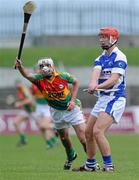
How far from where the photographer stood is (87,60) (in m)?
44.5

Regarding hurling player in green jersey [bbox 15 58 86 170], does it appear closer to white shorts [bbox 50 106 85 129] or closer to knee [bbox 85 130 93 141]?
white shorts [bbox 50 106 85 129]

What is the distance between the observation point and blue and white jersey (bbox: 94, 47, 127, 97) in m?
15.1

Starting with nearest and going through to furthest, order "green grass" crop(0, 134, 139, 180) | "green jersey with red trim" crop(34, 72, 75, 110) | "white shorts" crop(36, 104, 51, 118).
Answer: "green grass" crop(0, 134, 139, 180) → "green jersey with red trim" crop(34, 72, 75, 110) → "white shorts" crop(36, 104, 51, 118)

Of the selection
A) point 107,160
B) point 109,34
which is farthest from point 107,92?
point 107,160

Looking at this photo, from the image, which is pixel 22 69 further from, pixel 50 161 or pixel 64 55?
pixel 64 55

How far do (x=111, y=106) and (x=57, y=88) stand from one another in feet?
5.73

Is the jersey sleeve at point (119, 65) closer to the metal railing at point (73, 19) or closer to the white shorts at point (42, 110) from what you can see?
the white shorts at point (42, 110)

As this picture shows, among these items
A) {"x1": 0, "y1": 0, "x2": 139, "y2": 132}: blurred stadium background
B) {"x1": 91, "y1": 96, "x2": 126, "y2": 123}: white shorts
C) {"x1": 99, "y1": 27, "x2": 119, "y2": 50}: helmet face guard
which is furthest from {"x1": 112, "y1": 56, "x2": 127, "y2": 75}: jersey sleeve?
{"x1": 0, "y1": 0, "x2": 139, "y2": 132}: blurred stadium background

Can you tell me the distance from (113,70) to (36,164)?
416 centimetres

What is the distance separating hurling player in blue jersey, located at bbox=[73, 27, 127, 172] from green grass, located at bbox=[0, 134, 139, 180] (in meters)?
0.58

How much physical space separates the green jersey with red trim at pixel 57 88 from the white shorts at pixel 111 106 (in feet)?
4.90

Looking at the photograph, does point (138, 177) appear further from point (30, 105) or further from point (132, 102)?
point (132, 102)

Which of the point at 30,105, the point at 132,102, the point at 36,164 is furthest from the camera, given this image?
the point at 132,102

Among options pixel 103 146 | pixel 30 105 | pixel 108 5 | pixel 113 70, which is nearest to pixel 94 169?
pixel 103 146
